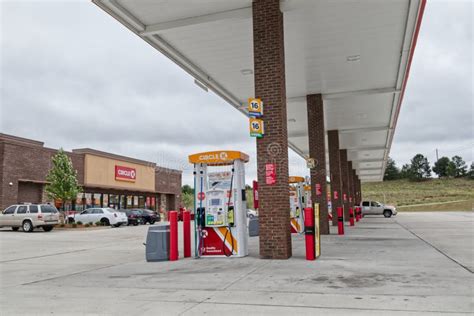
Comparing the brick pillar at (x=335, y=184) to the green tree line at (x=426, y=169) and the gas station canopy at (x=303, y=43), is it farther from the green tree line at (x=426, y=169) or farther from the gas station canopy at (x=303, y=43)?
the green tree line at (x=426, y=169)

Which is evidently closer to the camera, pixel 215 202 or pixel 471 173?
pixel 215 202

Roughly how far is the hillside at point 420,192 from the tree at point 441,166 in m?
30.3

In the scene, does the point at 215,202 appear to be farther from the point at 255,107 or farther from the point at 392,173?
the point at 392,173

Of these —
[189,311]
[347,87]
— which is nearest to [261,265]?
[189,311]

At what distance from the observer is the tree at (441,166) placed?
154m

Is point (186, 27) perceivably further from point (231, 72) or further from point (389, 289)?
point (389, 289)

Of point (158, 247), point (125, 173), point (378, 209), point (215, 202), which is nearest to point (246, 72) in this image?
point (215, 202)

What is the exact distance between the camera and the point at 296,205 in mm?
20016

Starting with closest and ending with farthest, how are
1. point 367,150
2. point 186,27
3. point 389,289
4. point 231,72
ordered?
point 389,289 < point 186,27 < point 231,72 < point 367,150

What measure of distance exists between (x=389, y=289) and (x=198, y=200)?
587cm

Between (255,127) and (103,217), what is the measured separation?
2351 centimetres

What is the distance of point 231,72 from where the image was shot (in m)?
17.0

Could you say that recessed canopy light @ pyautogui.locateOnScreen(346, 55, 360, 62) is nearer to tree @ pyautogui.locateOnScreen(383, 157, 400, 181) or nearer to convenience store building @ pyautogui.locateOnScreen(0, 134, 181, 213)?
convenience store building @ pyautogui.locateOnScreen(0, 134, 181, 213)

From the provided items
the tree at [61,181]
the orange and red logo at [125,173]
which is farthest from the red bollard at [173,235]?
the orange and red logo at [125,173]
